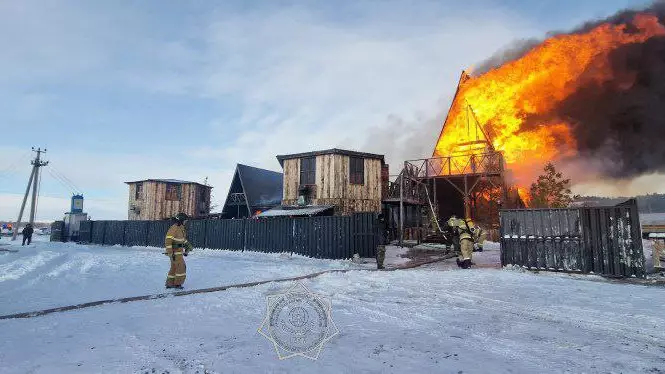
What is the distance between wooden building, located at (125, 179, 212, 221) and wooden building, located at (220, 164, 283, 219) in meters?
5.41

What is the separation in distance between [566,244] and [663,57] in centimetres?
2622

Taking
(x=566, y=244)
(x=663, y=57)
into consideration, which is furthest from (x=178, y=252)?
(x=663, y=57)

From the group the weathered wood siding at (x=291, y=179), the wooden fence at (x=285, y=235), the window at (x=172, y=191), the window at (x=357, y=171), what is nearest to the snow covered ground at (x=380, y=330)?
the wooden fence at (x=285, y=235)

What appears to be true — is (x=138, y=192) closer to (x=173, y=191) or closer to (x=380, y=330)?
(x=173, y=191)

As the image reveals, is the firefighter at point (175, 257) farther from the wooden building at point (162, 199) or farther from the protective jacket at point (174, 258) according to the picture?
the wooden building at point (162, 199)

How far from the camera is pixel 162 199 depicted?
3562 centimetres

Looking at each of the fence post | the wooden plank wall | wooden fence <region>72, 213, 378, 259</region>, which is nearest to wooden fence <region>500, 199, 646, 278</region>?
wooden fence <region>72, 213, 378, 259</region>

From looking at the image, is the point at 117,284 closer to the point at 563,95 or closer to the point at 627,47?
the point at 563,95

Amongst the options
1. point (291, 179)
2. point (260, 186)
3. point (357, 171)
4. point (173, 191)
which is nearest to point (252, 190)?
point (260, 186)

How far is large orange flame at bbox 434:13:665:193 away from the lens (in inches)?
1014

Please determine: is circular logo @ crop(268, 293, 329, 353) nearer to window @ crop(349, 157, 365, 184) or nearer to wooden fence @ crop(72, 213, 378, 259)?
wooden fence @ crop(72, 213, 378, 259)

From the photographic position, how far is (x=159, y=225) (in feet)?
82.7

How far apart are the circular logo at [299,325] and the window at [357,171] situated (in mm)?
17135

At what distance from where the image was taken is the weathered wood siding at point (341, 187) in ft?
75.8
